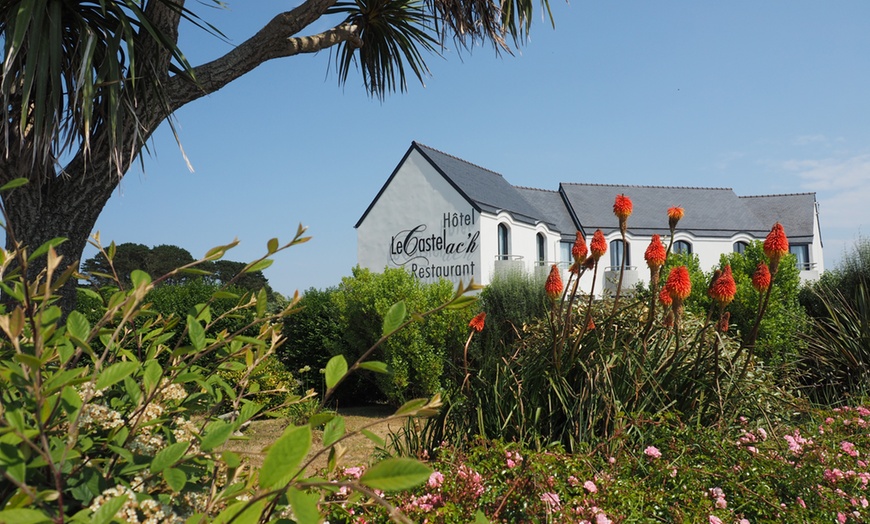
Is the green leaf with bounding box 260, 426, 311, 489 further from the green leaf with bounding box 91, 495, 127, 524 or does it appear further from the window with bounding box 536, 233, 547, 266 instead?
the window with bounding box 536, 233, 547, 266

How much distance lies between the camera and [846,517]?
2.60m

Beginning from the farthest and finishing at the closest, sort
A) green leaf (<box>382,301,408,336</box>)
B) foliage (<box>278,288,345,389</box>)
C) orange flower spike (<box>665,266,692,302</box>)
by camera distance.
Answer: foliage (<box>278,288,345,389</box>), orange flower spike (<box>665,266,692,302</box>), green leaf (<box>382,301,408,336</box>)

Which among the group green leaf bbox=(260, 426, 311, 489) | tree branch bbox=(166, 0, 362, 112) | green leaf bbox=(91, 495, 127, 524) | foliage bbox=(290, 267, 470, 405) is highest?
tree branch bbox=(166, 0, 362, 112)

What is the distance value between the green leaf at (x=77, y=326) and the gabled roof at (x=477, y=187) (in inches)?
794

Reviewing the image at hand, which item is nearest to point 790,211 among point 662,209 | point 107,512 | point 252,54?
point 662,209

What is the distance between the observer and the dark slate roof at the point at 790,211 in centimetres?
3170

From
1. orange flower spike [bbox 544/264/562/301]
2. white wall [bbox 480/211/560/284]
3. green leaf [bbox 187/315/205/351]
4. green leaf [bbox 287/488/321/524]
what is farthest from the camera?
white wall [bbox 480/211/560/284]

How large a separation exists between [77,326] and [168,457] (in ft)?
1.18

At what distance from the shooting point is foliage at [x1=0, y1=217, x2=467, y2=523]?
84 centimetres

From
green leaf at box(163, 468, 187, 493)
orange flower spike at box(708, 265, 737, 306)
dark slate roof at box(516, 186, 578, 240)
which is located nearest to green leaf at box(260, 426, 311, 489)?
green leaf at box(163, 468, 187, 493)

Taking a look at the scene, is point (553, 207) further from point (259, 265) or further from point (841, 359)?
point (259, 265)

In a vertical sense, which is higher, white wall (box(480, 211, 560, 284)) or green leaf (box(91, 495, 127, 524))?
white wall (box(480, 211, 560, 284))

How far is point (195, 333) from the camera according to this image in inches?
52.3

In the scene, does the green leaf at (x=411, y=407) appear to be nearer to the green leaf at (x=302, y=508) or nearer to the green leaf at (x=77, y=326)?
the green leaf at (x=302, y=508)
